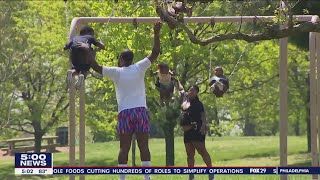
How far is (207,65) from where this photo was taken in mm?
18469

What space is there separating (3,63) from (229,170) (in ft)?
54.9

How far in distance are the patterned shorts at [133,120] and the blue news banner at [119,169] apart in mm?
533

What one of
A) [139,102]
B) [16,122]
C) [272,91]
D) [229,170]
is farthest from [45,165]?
[272,91]

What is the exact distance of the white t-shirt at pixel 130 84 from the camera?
319 inches

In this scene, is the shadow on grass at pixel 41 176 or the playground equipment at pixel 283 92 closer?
the playground equipment at pixel 283 92

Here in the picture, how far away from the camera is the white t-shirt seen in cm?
809

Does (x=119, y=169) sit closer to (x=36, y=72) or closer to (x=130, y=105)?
(x=130, y=105)

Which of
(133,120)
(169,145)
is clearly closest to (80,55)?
(133,120)

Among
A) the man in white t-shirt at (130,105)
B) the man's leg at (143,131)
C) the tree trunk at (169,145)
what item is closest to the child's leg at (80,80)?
the man in white t-shirt at (130,105)

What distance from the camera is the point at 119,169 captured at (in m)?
7.79

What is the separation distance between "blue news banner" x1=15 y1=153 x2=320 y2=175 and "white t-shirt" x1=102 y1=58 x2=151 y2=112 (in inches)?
32.8

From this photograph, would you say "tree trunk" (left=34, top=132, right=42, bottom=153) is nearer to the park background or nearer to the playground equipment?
the park background

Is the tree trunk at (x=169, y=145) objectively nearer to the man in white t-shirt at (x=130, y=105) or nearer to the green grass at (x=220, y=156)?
the green grass at (x=220, y=156)

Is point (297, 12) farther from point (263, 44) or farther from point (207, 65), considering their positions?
point (263, 44)
